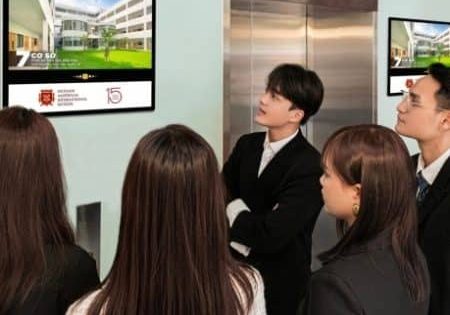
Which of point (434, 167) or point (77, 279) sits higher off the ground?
point (434, 167)

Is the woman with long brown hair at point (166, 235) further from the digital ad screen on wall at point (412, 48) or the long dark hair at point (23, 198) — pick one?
the digital ad screen on wall at point (412, 48)

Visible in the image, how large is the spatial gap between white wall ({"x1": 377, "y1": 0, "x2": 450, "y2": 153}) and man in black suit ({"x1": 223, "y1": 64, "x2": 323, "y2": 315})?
94.7 inches

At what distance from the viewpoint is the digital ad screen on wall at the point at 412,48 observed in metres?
5.16

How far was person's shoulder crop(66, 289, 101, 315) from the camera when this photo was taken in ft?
4.60

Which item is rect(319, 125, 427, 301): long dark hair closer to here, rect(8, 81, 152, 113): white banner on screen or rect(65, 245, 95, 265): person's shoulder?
rect(65, 245, 95, 265): person's shoulder

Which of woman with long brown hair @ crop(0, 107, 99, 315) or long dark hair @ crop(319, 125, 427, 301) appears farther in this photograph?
long dark hair @ crop(319, 125, 427, 301)

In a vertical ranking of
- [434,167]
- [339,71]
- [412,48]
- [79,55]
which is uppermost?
[412,48]

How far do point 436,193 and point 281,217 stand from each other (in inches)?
22.2

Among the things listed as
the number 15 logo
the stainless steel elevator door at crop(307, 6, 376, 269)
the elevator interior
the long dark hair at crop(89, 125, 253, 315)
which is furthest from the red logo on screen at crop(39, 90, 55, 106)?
the stainless steel elevator door at crop(307, 6, 376, 269)

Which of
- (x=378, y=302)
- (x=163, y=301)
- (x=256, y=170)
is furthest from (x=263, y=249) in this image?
(x=163, y=301)

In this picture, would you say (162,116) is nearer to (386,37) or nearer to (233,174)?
(233,174)

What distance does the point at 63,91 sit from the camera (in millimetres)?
2953

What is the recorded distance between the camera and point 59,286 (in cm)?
157

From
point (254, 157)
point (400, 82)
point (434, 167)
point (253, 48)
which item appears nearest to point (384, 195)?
point (434, 167)
